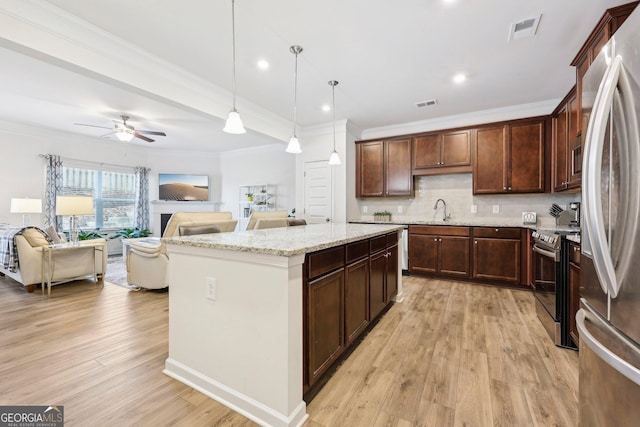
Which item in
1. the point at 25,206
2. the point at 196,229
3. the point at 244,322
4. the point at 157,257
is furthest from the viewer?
the point at 25,206

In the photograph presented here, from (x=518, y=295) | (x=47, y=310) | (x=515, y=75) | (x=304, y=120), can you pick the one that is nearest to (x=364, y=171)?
(x=304, y=120)

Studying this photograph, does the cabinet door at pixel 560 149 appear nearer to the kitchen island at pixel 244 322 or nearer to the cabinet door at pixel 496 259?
the cabinet door at pixel 496 259

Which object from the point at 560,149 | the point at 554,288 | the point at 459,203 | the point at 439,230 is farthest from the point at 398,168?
the point at 554,288

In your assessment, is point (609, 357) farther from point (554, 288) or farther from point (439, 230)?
→ point (439, 230)

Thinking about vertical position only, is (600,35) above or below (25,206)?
above

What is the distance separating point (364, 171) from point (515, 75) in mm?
2673

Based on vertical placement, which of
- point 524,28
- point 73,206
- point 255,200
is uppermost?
point 524,28

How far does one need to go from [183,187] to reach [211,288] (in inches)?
260

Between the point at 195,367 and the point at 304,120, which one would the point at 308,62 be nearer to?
the point at 304,120

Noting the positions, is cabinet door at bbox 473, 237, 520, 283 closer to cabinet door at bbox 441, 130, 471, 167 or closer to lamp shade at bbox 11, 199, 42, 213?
cabinet door at bbox 441, 130, 471, 167

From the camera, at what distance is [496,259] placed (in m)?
3.98

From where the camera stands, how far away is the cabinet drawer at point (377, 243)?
244 cm

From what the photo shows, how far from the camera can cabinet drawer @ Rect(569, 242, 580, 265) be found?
2.09 m

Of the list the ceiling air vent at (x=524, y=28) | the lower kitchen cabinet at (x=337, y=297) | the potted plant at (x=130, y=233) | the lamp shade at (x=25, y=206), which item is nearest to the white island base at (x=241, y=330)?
the lower kitchen cabinet at (x=337, y=297)
